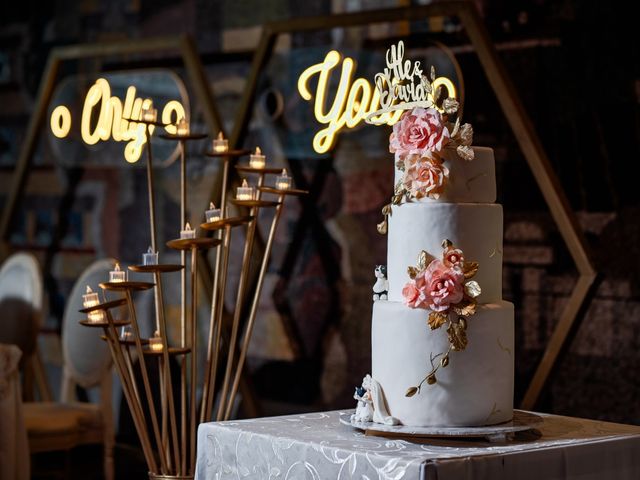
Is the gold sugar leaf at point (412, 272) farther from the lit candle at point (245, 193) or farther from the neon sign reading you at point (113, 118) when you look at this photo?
the neon sign reading you at point (113, 118)

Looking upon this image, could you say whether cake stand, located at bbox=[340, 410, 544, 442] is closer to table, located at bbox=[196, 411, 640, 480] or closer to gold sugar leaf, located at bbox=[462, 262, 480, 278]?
table, located at bbox=[196, 411, 640, 480]

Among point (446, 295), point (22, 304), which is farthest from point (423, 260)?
point (22, 304)

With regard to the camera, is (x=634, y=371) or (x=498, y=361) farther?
(x=634, y=371)

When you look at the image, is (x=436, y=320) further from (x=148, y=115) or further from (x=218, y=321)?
(x=148, y=115)

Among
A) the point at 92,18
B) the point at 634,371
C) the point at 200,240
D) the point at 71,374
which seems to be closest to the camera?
the point at 200,240

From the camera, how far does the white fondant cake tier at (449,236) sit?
2439mm

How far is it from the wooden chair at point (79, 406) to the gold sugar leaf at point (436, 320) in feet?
8.05

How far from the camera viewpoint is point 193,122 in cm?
554

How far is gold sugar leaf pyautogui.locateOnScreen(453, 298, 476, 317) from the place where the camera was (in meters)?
2.38

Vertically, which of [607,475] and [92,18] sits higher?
[92,18]

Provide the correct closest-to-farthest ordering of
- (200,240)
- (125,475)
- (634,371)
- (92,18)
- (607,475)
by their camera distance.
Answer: (607,475)
(200,240)
(634,371)
(125,475)
(92,18)

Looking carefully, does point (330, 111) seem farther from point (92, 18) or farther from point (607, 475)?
point (607, 475)

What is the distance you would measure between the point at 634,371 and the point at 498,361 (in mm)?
1872

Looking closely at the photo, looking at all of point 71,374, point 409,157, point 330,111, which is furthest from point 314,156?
point 409,157
